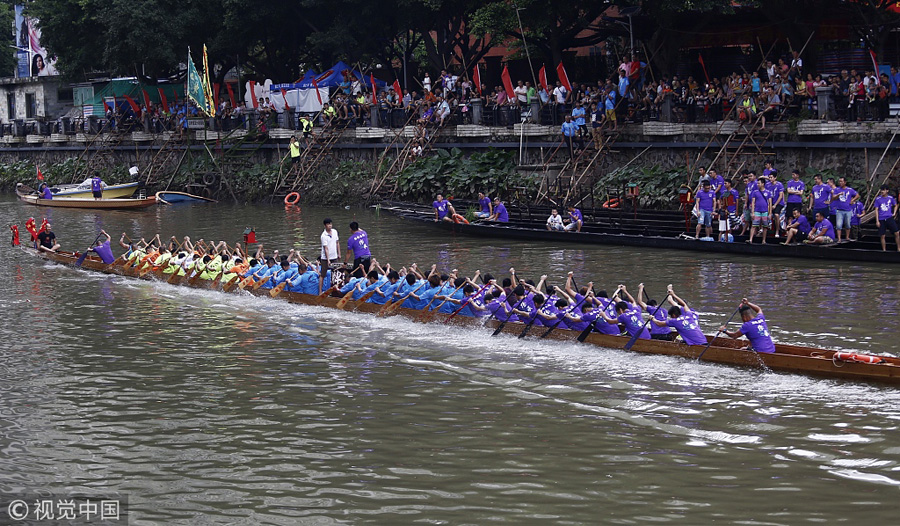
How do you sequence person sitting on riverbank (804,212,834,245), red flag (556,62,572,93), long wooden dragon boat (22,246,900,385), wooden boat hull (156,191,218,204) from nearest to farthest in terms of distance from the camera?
long wooden dragon boat (22,246,900,385), person sitting on riverbank (804,212,834,245), red flag (556,62,572,93), wooden boat hull (156,191,218,204)

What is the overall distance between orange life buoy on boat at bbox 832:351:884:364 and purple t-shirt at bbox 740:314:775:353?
95cm

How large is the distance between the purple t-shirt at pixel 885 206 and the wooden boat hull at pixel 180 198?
30386 mm

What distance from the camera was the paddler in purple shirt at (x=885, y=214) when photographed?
22281 mm

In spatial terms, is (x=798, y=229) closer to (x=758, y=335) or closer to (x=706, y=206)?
(x=706, y=206)

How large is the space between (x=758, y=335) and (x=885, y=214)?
30.2ft

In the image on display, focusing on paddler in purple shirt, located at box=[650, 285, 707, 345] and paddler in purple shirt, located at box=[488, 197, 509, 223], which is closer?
paddler in purple shirt, located at box=[650, 285, 707, 345]

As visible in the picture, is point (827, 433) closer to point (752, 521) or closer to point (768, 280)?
point (752, 521)

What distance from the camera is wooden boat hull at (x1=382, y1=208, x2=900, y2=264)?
23.1 m

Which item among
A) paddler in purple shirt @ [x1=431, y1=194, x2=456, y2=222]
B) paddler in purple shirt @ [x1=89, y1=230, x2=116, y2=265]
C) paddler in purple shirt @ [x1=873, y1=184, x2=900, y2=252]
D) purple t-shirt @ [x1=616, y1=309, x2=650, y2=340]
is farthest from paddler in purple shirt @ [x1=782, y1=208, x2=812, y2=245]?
paddler in purple shirt @ [x1=89, y1=230, x2=116, y2=265]

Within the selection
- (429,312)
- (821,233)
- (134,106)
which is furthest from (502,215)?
(134,106)

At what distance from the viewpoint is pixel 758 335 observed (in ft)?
49.0

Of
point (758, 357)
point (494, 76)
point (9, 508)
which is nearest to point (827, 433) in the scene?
point (758, 357)

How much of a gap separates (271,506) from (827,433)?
6.57 meters

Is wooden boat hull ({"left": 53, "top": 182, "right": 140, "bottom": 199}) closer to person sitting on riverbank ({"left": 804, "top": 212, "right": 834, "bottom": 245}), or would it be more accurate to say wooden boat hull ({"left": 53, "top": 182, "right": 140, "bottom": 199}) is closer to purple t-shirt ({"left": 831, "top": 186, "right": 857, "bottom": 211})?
person sitting on riverbank ({"left": 804, "top": 212, "right": 834, "bottom": 245})
